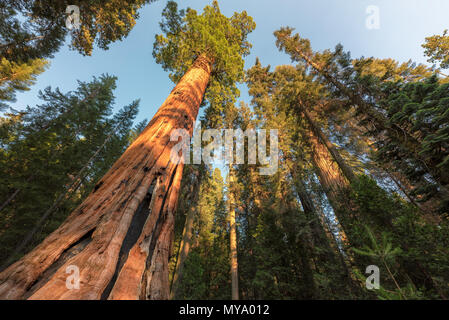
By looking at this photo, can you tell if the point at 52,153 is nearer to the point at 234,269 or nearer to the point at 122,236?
the point at 234,269

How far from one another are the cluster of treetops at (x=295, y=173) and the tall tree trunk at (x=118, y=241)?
81.0 inches

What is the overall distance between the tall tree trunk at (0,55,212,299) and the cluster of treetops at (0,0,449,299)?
6.75 ft

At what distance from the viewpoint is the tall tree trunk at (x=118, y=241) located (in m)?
0.75

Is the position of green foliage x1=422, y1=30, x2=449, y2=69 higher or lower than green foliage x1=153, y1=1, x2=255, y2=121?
higher

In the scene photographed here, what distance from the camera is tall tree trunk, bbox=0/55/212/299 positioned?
0.75 m

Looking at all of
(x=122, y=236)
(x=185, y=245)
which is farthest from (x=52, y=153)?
(x=122, y=236)

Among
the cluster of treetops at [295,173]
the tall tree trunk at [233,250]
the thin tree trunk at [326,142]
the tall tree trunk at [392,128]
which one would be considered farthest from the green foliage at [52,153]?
the tall tree trunk at [392,128]

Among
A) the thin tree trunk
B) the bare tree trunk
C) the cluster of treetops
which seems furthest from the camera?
the bare tree trunk

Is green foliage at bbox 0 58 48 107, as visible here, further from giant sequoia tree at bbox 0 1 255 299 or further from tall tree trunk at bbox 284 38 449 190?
tall tree trunk at bbox 284 38 449 190

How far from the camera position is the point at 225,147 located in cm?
1023

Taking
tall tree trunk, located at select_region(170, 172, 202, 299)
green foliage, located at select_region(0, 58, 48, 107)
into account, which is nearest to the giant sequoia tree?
tall tree trunk, located at select_region(170, 172, 202, 299)

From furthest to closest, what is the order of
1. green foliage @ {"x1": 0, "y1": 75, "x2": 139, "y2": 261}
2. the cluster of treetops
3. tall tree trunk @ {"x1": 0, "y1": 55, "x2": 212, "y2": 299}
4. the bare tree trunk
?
1. green foliage @ {"x1": 0, "y1": 75, "x2": 139, "y2": 261}
2. the bare tree trunk
3. the cluster of treetops
4. tall tree trunk @ {"x1": 0, "y1": 55, "x2": 212, "y2": 299}

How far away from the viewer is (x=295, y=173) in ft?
24.0

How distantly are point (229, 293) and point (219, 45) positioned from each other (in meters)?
10.5
